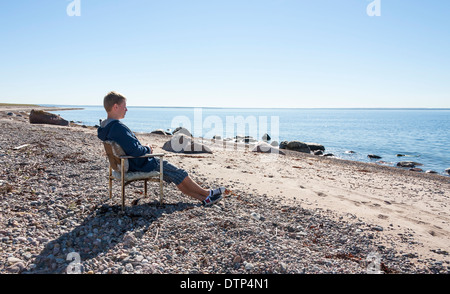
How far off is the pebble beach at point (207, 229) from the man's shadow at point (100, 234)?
0.02 metres

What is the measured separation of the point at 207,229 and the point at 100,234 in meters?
1.63

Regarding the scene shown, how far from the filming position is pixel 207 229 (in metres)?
4.88

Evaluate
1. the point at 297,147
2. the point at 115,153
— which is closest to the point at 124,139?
the point at 115,153

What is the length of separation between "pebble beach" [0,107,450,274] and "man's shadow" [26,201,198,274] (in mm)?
16

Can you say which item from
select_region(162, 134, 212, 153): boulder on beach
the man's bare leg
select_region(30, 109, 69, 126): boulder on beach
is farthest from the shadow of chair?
select_region(30, 109, 69, 126): boulder on beach

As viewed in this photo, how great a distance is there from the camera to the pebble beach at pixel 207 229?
3.84 metres

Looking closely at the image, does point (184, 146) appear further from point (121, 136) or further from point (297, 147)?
point (297, 147)

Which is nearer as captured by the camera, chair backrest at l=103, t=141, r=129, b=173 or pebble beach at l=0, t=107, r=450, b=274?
pebble beach at l=0, t=107, r=450, b=274

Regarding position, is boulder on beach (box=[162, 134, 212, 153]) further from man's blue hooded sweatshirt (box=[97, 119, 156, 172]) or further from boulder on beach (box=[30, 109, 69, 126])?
→ boulder on beach (box=[30, 109, 69, 126])

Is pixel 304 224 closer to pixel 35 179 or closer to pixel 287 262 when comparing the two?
pixel 287 262

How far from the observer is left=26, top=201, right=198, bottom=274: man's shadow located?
368 cm

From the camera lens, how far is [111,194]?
602cm
